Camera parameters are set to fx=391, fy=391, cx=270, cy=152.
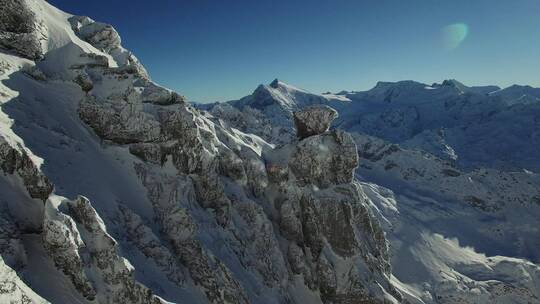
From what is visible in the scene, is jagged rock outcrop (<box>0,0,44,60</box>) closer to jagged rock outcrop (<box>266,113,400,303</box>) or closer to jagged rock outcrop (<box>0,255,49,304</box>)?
jagged rock outcrop (<box>0,255,49,304</box>)

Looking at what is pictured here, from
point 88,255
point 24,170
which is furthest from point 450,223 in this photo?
point 24,170

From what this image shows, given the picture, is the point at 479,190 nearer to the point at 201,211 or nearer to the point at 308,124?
the point at 308,124

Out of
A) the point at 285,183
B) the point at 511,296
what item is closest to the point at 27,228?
the point at 285,183

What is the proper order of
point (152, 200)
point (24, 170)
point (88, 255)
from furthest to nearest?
point (152, 200), point (24, 170), point (88, 255)

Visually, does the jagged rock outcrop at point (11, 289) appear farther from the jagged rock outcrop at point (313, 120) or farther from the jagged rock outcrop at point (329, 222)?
the jagged rock outcrop at point (313, 120)

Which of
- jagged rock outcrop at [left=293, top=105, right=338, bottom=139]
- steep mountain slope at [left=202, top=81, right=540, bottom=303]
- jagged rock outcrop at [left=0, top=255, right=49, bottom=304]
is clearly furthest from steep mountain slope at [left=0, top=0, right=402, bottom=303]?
steep mountain slope at [left=202, top=81, right=540, bottom=303]

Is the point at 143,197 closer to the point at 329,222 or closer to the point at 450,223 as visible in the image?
the point at 329,222
